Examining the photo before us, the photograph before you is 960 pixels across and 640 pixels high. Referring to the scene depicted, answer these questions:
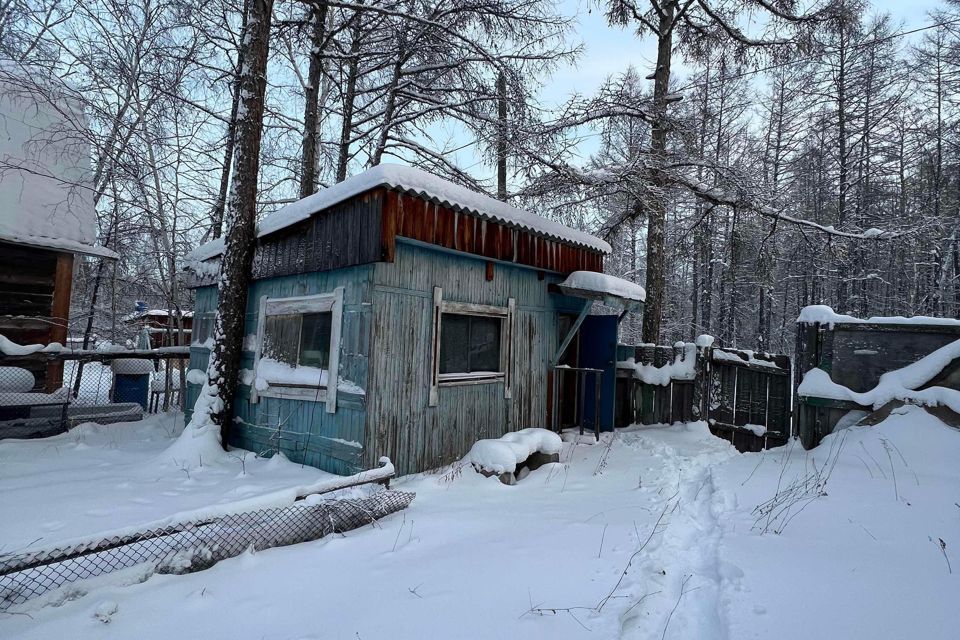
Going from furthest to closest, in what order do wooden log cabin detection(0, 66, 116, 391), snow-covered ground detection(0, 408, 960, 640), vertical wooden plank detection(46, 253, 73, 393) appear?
1. vertical wooden plank detection(46, 253, 73, 393)
2. wooden log cabin detection(0, 66, 116, 391)
3. snow-covered ground detection(0, 408, 960, 640)

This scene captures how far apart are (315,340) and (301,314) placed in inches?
18.5

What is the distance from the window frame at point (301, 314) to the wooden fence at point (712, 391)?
18.1ft

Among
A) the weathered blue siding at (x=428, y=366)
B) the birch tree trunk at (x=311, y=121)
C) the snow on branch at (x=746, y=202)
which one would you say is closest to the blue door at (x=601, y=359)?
the weathered blue siding at (x=428, y=366)

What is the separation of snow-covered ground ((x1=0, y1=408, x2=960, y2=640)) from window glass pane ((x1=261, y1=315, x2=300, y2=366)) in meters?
1.55

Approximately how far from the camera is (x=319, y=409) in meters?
5.42

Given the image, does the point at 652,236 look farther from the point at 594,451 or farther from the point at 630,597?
the point at 630,597

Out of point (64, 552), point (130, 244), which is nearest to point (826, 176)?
point (64, 552)

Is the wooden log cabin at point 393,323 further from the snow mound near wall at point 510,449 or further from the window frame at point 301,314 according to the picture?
the snow mound near wall at point 510,449

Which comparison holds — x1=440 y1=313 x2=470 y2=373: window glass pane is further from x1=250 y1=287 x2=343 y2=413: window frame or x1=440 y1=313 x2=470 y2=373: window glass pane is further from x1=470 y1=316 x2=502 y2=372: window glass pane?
x1=250 y1=287 x2=343 y2=413: window frame

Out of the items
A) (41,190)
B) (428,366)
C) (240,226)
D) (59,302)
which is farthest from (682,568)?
(41,190)

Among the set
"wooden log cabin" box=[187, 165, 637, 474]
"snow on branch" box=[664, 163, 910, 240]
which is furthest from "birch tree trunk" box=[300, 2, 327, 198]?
"snow on branch" box=[664, 163, 910, 240]

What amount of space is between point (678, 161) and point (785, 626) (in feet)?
29.8

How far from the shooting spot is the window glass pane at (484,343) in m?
6.25

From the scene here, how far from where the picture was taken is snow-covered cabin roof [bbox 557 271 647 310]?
7035 millimetres
